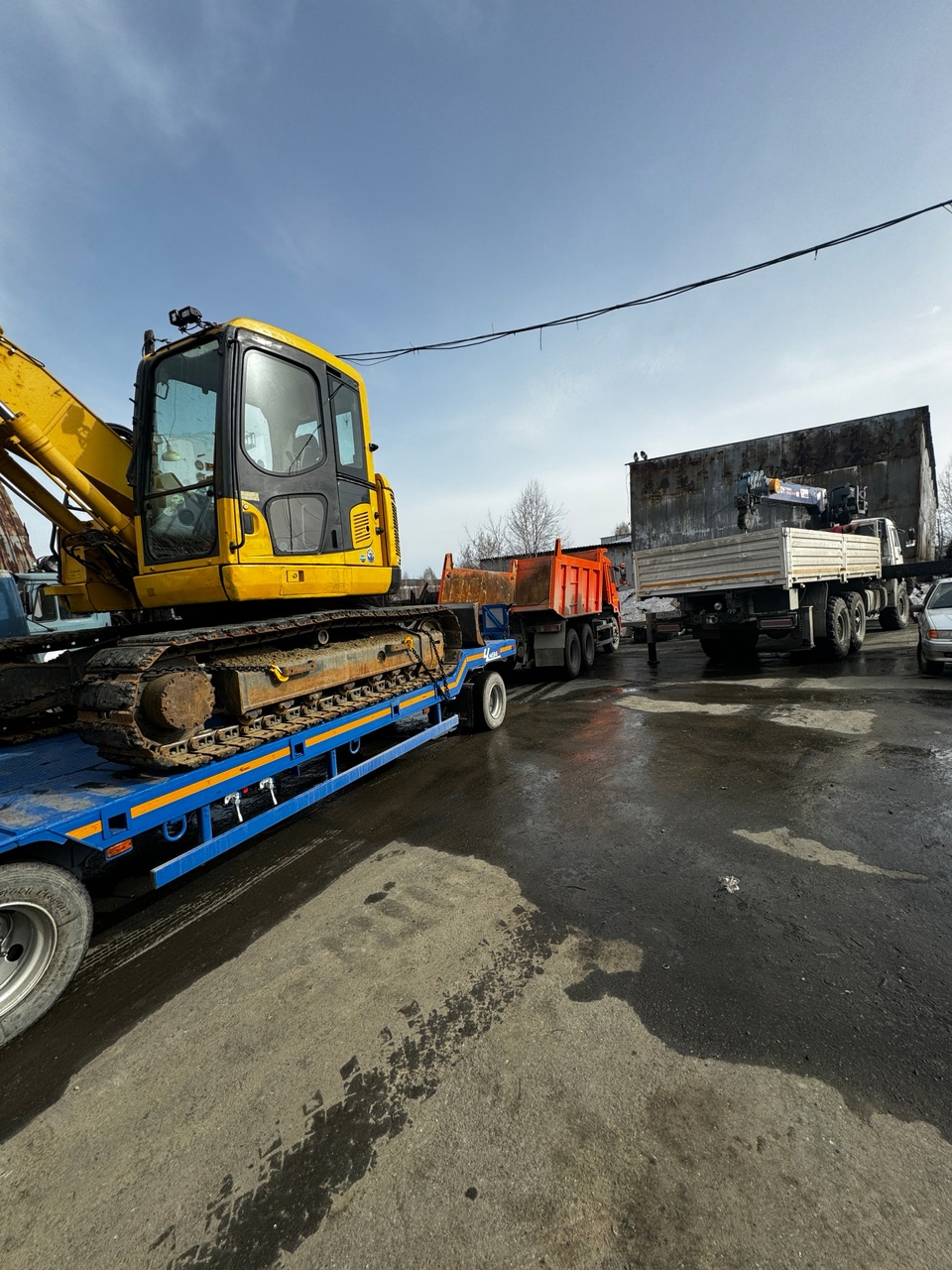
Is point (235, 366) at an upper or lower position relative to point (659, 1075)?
upper

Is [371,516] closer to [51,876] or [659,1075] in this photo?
[51,876]

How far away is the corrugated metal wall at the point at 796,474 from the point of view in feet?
66.0

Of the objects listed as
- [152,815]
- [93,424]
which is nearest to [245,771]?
[152,815]

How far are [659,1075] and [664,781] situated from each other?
10.7 ft

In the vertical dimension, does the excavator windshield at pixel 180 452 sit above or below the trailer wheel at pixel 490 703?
above

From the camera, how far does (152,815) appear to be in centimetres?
297

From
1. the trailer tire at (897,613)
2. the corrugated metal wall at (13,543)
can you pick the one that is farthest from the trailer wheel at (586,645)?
the corrugated metal wall at (13,543)

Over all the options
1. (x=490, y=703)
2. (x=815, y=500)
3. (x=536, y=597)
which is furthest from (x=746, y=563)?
(x=815, y=500)

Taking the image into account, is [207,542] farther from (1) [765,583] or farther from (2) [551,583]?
(1) [765,583]

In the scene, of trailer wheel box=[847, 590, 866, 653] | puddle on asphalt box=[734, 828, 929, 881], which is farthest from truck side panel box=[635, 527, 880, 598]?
puddle on asphalt box=[734, 828, 929, 881]

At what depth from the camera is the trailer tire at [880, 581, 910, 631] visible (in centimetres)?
1694

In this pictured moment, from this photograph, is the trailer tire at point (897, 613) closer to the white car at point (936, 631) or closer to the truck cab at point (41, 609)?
the white car at point (936, 631)

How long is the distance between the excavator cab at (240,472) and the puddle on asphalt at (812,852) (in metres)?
3.70

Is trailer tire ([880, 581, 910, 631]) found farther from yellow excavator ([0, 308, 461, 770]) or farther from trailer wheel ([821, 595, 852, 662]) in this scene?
yellow excavator ([0, 308, 461, 770])
